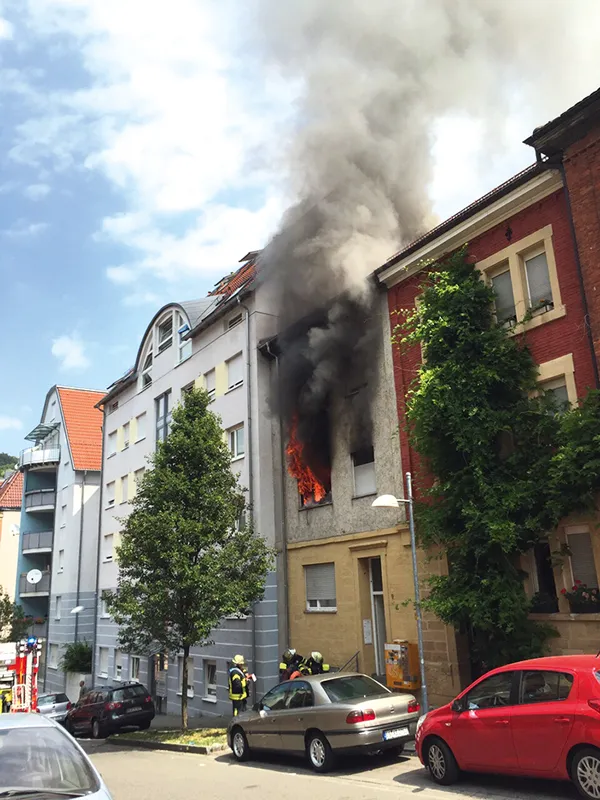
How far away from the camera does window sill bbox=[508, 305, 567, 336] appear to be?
39.4 ft

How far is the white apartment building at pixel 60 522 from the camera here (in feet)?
107

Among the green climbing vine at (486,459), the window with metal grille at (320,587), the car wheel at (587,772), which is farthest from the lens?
the window with metal grille at (320,587)

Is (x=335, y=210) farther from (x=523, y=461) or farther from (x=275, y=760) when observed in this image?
(x=275, y=760)

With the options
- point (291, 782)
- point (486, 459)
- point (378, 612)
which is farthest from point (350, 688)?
point (378, 612)

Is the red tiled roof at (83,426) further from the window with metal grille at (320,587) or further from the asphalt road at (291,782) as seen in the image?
the asphalt road at (291,782)

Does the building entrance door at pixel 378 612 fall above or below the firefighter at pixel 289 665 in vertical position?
above

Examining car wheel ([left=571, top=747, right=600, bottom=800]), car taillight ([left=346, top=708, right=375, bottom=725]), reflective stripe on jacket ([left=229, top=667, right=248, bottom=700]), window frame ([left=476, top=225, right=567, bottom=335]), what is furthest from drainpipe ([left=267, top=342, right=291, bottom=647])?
car wheel ([left=571, top=747, right=600, bottom=800])

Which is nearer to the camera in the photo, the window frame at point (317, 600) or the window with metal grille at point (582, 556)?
the window with metal grille at point (582, 556)

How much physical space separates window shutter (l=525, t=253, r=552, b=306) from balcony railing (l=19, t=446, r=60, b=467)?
1237 inches

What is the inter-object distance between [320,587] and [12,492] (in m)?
34.9

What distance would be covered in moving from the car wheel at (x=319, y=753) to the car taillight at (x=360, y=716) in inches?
24.6

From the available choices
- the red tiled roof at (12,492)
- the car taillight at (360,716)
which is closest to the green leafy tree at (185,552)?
the car taillight at (360,716)

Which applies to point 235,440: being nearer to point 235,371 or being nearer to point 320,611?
point 235,371

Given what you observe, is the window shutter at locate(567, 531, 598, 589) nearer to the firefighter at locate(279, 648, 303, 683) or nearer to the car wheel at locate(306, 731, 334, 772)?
the car wheel at locate(306, 731, 334, 772)
